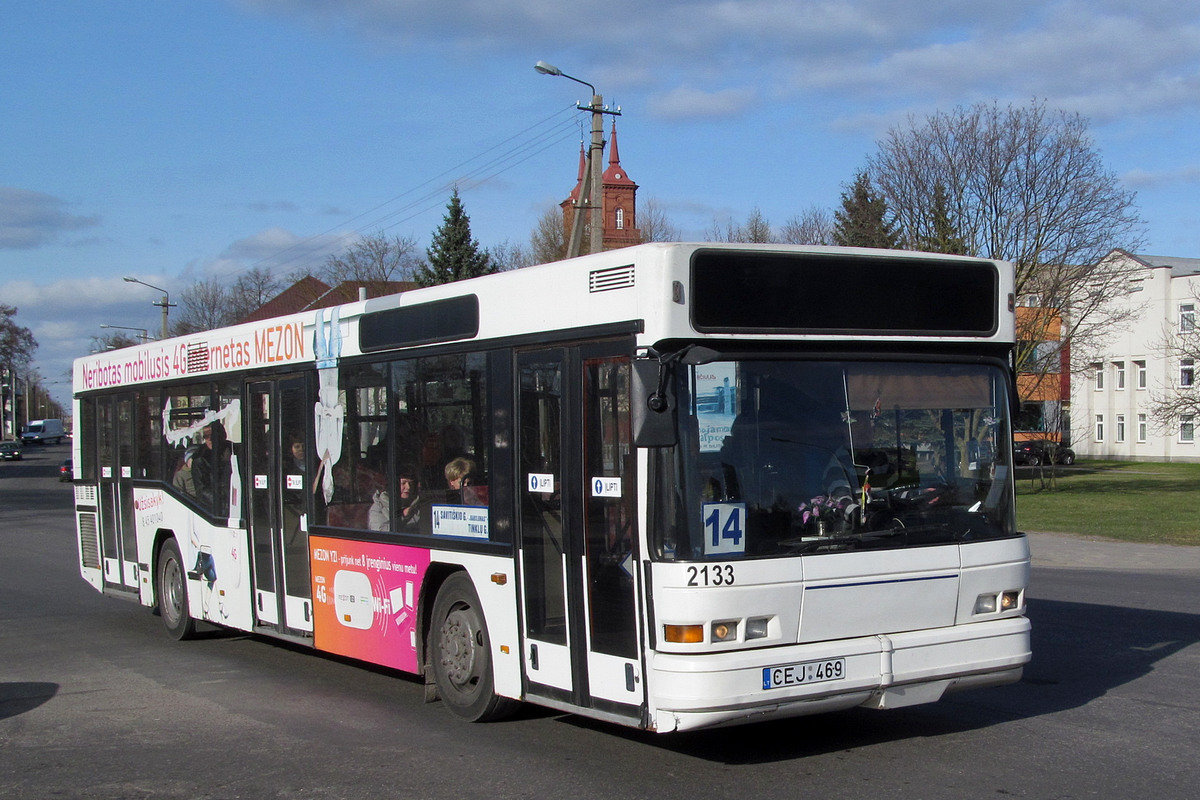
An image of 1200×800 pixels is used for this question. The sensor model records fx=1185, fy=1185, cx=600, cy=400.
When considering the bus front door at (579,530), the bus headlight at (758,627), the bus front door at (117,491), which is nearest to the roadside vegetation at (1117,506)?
the bus front door at (117,491)

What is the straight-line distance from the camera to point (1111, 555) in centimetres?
1981

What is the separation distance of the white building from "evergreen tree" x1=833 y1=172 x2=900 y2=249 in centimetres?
3259

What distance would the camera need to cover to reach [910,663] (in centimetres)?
625

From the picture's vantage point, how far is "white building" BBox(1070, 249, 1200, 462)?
6544cm

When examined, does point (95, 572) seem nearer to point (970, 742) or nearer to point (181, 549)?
point (181, 549)

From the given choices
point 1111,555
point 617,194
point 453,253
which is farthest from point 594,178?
point 617,194

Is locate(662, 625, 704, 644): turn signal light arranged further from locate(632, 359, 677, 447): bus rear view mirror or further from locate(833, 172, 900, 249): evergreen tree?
locate(833, 172, 900, 249): evergreen tree

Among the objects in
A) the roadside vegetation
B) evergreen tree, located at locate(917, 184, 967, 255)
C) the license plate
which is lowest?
the roadside vegetation

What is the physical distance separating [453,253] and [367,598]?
49228 millimetres

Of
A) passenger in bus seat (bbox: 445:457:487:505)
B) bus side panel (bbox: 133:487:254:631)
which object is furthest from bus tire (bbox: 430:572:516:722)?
bus side panel (bbox: 133:487:254:631)

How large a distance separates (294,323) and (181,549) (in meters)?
3.20

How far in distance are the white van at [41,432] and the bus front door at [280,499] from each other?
122357 millimetres

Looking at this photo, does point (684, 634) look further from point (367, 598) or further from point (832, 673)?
point (367, 598)

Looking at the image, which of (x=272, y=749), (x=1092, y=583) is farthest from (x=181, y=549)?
(x=1092, y=583)
